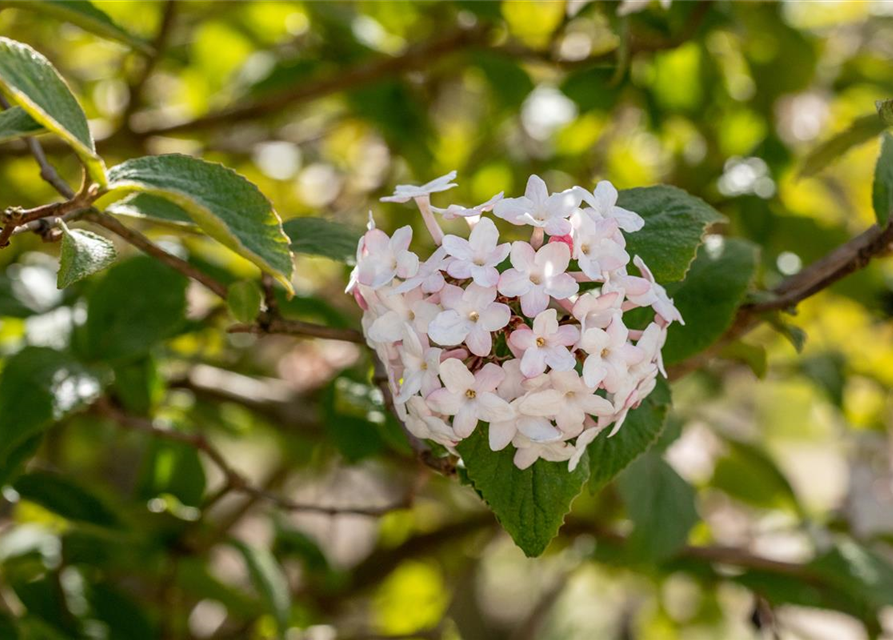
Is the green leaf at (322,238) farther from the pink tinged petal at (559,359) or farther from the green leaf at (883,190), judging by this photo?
the green leaf at (883,190)

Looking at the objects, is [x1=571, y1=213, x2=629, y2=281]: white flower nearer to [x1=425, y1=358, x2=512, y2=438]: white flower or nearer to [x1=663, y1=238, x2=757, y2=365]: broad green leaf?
[x1=425, y1=358, x2=512, y2=438]: white flower

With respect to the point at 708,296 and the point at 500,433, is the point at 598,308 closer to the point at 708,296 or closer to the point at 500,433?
the point at 500,433

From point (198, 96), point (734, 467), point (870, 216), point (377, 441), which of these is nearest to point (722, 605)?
point (734, 467)

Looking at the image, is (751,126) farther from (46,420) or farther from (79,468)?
(79,468)

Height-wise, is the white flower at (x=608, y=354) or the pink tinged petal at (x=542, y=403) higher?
the white flower at (x=608, y=354)

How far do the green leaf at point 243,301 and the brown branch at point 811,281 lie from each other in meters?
0.39

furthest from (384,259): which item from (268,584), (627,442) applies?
(268,584)

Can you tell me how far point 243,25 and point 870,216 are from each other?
116 centimetres

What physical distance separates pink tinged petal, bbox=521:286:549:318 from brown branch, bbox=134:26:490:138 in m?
0.76

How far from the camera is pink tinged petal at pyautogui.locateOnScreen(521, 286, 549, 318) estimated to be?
63 cm

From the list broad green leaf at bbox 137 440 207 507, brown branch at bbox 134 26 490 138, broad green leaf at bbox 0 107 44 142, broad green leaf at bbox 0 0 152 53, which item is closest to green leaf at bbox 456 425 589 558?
broad green leaf at bbox 0 107 44 142

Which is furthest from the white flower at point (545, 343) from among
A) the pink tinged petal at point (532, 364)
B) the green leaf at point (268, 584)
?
Answer: the green leaf at point (268, 584)

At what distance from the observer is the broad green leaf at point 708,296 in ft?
2.74

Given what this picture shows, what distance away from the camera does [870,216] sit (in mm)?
1800
